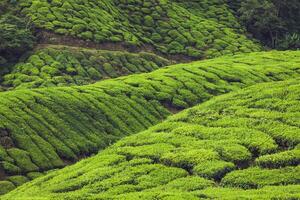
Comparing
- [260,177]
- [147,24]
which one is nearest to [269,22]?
[147,24]

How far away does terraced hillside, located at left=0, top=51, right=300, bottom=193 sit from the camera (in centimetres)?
3612

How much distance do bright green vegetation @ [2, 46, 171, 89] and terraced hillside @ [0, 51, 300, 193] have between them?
609 centimetres

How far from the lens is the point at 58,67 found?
186 feet

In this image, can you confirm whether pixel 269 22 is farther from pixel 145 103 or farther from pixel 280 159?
pixel 280 159

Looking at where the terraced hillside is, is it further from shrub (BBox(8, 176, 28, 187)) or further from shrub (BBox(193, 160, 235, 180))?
shrub (BBox(193, 160, 235, 180))

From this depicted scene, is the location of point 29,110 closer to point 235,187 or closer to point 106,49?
point 235,187

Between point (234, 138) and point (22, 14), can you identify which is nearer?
point (234, 138)

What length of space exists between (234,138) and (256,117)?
355 cm

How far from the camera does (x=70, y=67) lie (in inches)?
2264

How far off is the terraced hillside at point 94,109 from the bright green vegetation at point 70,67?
6.09 meters

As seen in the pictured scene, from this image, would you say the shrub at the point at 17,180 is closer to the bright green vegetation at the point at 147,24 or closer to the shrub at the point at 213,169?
the shrub at the point at 213,169

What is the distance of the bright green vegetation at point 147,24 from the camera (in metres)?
66.4

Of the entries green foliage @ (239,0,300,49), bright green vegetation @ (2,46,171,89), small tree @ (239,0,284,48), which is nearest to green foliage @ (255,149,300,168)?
bright green vegetation @ (2,46,171,89)

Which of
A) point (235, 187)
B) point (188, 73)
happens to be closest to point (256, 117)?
point (235, 187)
